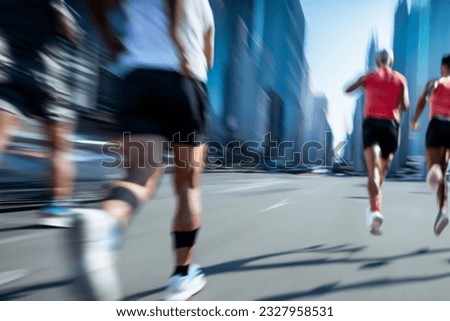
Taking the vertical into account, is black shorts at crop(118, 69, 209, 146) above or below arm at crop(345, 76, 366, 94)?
below

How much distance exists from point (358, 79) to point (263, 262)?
0.69 meters

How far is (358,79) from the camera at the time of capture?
1.58 metres

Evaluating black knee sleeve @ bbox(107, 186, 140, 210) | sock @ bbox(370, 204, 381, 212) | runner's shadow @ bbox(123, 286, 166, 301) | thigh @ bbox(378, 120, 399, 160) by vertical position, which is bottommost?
runner's shadow @ bbox(123, 286, 166, 301)

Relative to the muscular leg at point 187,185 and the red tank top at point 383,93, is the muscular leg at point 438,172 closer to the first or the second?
the red tank top at point 383,93

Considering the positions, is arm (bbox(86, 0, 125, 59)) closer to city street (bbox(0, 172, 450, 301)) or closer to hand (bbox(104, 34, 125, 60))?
hand (bbox(104, 34, 125, 60))

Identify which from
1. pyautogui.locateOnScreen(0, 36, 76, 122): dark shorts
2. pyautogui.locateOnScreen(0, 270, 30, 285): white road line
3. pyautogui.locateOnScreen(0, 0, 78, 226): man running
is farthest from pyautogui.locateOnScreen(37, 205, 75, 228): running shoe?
pyautogui.locateOnScreen(0, 36, 76, 122): dark shorts

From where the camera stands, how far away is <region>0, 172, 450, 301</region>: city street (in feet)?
4.84

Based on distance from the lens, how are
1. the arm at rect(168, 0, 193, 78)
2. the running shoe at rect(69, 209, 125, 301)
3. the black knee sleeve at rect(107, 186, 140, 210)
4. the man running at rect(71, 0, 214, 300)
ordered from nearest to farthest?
the running shoe at rect(69, 209, 125, 301) < the black knee sleeve at rect(107, 186, 140, 210) < the man running at rect(71, 0, 214, 300) < the arm at rect(168, 0, 193, 78)

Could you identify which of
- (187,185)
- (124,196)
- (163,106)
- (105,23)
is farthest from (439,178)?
(105,23)

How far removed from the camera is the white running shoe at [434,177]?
1.56 meters

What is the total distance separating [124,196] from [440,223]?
115 cm

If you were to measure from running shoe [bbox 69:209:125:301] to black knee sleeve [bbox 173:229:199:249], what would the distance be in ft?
1.33

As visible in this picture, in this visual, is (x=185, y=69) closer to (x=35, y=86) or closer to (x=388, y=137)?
(x=35, y=86)
